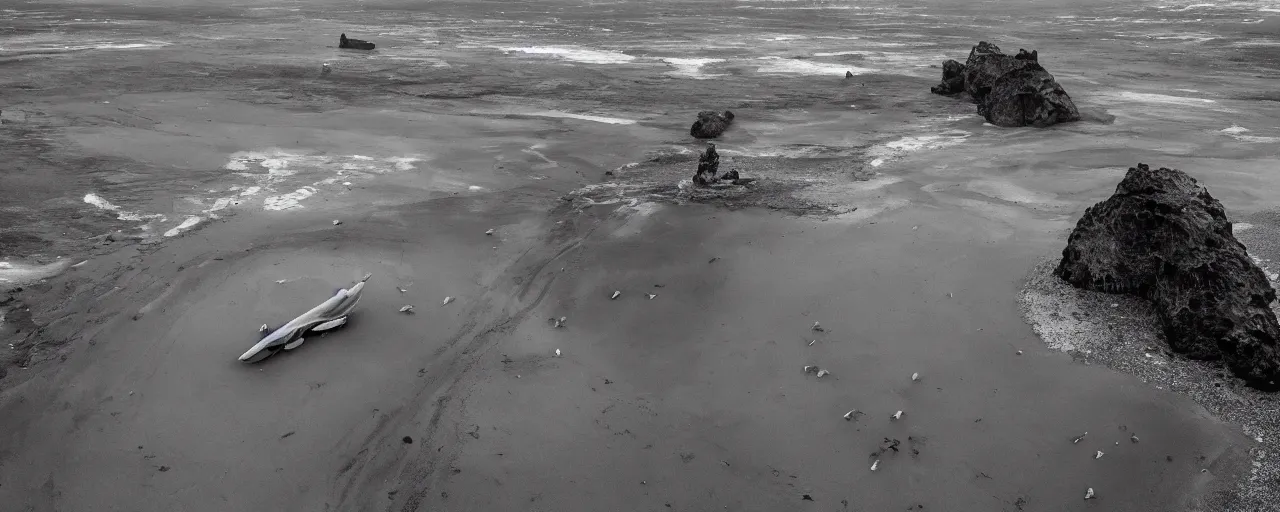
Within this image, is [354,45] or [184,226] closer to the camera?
[184,226]

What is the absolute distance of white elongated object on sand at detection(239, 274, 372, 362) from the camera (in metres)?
7.63

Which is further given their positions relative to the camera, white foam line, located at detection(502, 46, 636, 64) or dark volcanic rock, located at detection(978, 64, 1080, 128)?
white foam line, located at detection(502, 46, 636, 64)

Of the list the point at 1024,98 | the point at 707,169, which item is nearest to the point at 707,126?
the point at 707,169

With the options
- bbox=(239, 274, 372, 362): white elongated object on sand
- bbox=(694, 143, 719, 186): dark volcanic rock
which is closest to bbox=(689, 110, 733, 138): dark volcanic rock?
bbox=(694, 143, 719, 186): dark volcanic rock

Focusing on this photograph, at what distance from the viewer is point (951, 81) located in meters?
20.7

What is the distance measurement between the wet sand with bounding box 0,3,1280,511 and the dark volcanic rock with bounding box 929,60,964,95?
2218 millimetres

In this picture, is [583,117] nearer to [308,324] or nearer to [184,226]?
[184,226]

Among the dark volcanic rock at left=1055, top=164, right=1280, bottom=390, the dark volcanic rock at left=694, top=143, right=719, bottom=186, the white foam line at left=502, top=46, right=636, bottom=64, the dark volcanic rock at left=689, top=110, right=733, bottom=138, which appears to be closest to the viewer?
the dark volcanic rock at left=1055, top=164, right=1280, bottom=390

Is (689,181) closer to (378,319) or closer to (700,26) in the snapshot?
(378,319)

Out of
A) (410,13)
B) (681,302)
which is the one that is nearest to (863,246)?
(681,302)

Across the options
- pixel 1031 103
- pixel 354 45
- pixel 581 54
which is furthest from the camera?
pixel 354 45

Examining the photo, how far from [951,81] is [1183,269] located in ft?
46.1

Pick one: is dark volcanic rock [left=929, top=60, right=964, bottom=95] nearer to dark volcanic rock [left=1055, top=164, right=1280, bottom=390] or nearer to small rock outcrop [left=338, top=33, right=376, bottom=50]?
dark volcanic rock [left=1055, top=164, right=1280, bottom=390]

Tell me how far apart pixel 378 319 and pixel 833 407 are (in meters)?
4.95
